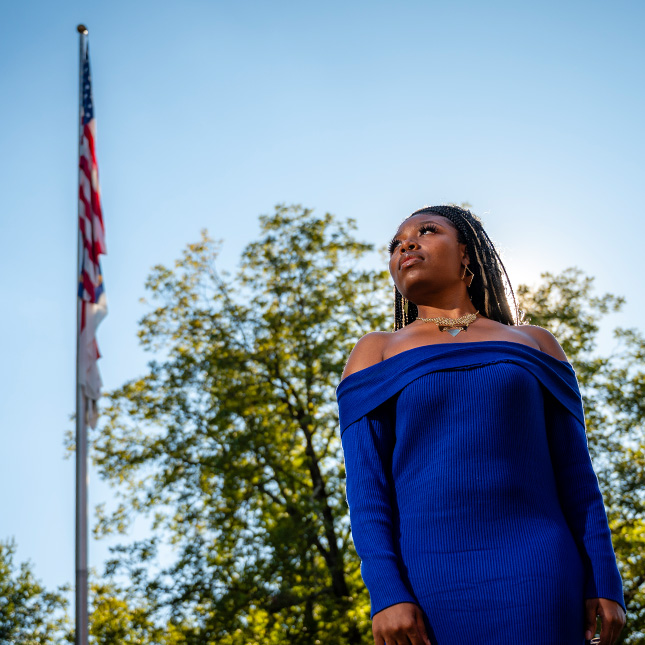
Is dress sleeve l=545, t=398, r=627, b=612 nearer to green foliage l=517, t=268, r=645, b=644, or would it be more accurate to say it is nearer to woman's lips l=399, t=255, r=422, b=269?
woman's lips l=399, t=255, r=422, b=269

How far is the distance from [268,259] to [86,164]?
16.7 ft

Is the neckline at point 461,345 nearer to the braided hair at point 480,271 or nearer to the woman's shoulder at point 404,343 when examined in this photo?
the woman's shoulder at point 404,343

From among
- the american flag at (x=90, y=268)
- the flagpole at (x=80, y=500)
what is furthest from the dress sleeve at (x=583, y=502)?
the american flag at (x=90, y=268)

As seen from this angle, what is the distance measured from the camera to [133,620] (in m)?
11.7

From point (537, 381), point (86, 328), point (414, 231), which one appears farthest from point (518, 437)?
point (86, 328)

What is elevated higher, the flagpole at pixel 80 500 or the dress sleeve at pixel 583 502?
the flagpole at pixel 80 500

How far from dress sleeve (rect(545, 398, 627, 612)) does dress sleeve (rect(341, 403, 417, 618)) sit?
419mm

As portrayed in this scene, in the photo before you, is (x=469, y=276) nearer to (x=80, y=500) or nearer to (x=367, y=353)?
(x=367, y=353)

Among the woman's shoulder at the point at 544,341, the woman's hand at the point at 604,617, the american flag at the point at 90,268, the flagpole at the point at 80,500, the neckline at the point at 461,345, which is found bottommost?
the woman's hand at the point at 604,617

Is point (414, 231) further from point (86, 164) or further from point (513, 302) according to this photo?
point (86, 164)

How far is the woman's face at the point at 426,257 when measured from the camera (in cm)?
217

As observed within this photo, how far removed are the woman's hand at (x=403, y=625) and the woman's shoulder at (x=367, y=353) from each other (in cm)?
64

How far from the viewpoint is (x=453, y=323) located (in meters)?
2.11

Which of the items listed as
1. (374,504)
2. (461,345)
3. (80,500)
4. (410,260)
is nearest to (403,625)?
(374,504)
